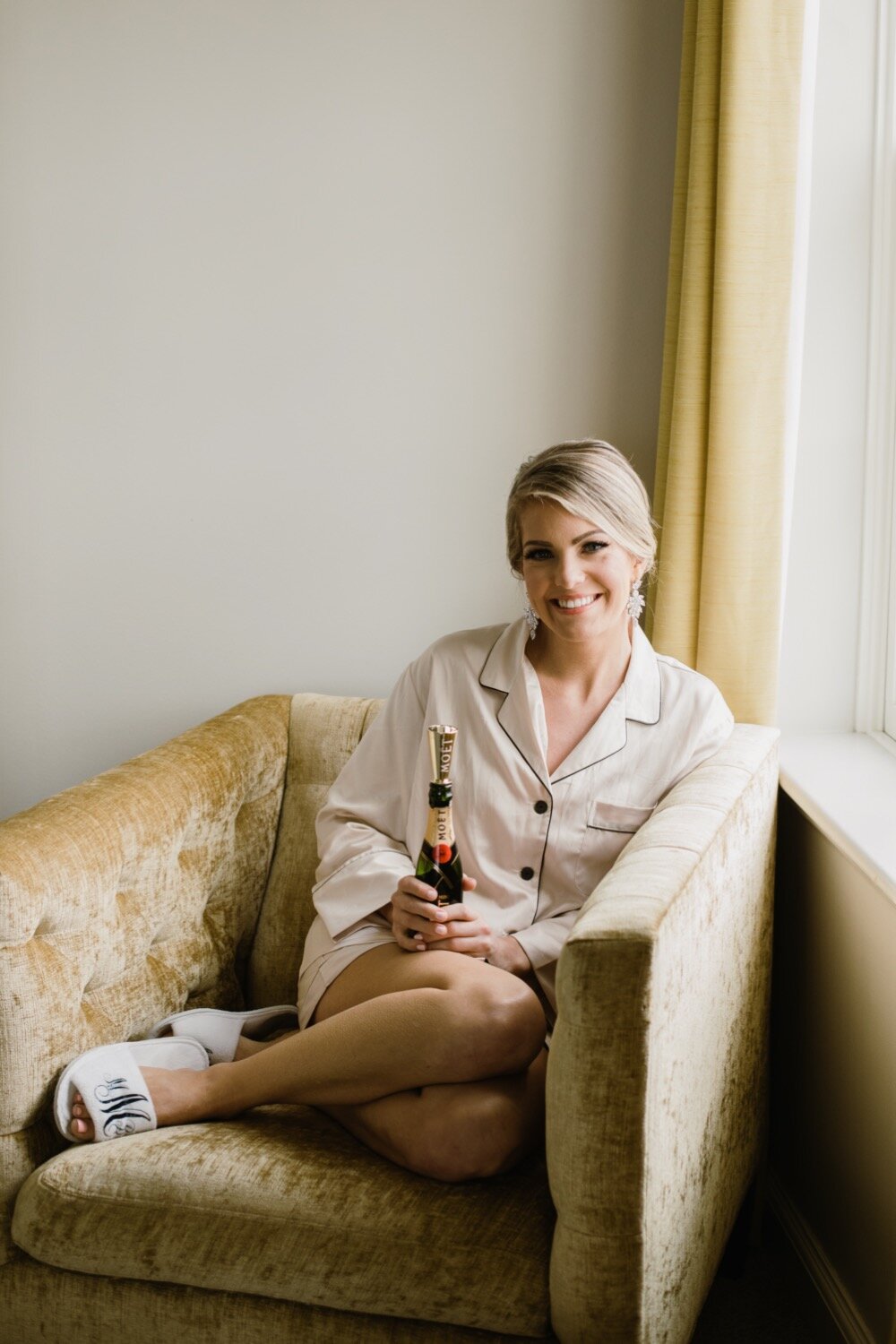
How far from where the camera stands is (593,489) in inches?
69.1

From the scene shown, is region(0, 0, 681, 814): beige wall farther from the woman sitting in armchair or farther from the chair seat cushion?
the chair seat cushion

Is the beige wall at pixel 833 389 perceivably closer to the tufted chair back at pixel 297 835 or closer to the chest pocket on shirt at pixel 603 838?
the chest pocket on shirt at pixel 603 838

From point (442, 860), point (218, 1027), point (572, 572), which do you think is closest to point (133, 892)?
point (218, 1027)

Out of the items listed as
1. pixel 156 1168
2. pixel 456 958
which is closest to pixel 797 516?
pixel 456 958

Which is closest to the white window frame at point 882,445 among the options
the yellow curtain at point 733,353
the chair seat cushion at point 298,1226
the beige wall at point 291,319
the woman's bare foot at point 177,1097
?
the yellow curtain at point 733,353

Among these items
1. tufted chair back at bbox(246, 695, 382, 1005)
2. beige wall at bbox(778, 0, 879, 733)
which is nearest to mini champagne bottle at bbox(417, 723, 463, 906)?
tufted chair back at bbox(246, 695, 382, 1005)

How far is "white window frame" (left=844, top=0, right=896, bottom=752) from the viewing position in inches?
77.1

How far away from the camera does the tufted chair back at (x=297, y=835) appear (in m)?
2.11

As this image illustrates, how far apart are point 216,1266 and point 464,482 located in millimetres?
1480

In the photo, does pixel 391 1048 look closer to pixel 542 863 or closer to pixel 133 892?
pixel 542 863

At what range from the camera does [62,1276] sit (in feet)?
4.87

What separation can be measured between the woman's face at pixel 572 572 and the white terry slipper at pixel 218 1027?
78cm

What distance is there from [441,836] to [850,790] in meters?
0.64

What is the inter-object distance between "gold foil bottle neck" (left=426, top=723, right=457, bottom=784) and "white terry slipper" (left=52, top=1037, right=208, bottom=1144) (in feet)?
1.84
